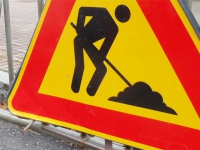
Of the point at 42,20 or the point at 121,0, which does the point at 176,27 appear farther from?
the point at 42,20

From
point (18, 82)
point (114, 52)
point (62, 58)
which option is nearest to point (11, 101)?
point (18, 82)

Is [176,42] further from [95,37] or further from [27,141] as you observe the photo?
[27,141]

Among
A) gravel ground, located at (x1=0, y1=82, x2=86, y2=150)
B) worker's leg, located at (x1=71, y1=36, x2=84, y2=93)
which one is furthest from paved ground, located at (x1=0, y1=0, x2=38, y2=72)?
worker's leg, located at (x1=71, y1=36, x2=84, y2=93)

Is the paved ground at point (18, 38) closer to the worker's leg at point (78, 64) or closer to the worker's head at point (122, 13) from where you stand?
the worker's leg at point (78, 64)

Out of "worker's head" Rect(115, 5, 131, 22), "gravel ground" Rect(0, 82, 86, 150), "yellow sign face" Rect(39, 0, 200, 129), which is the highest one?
"worker's head" Rect(115, 5, 131, 22)

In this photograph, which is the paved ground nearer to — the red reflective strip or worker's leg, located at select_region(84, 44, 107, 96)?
worker's leg, located at select_region(84, 44, 107, 96)

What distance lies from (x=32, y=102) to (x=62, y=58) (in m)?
0.34

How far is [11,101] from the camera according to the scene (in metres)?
1.94

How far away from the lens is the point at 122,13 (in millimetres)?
1474

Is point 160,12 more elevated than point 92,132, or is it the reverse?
point 160,12

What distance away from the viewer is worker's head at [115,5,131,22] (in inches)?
57.3

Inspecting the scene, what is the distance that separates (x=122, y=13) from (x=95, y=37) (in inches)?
7.4

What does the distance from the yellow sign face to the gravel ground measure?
929 millimetres

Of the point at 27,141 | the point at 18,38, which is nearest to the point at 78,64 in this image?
the point at 27,141
